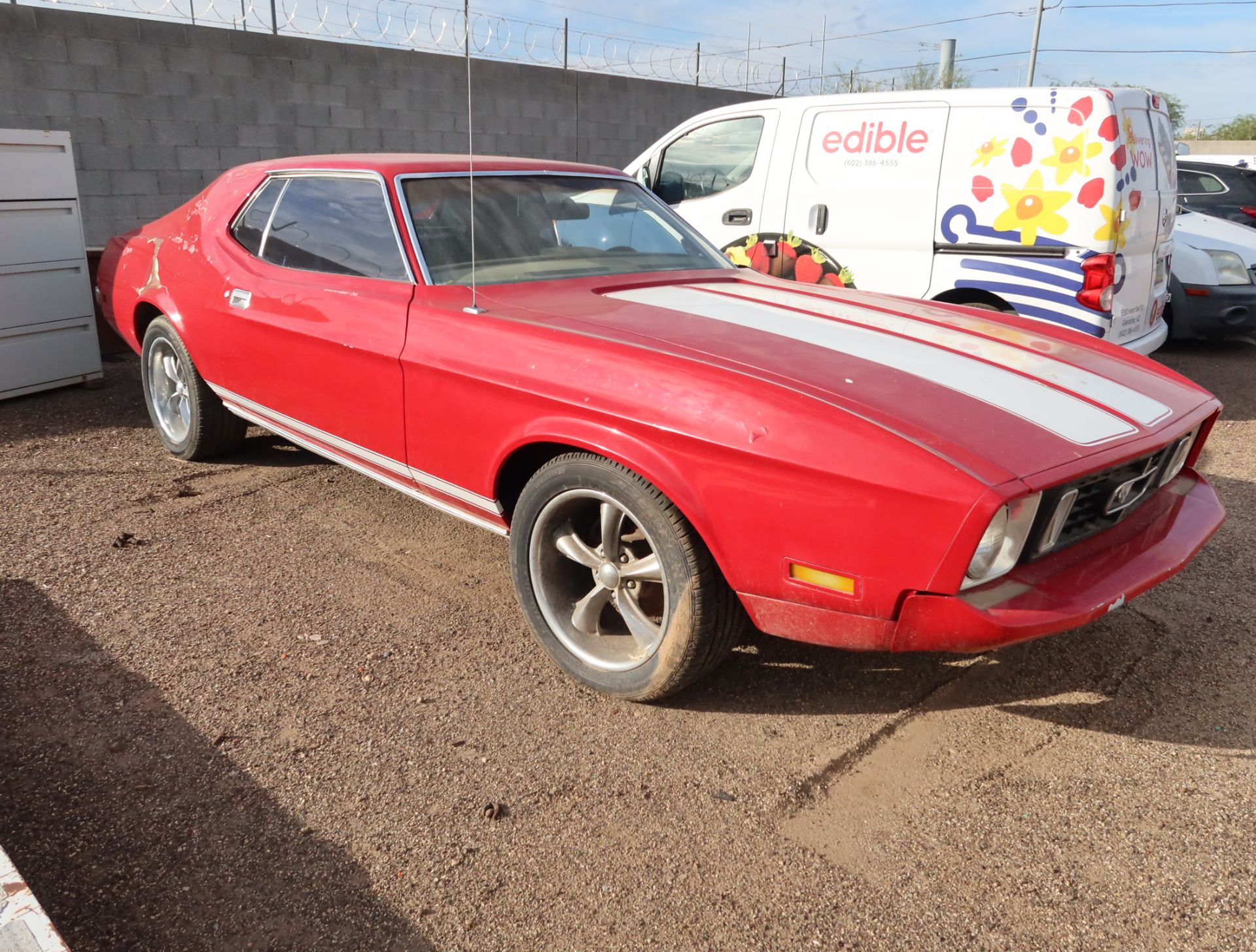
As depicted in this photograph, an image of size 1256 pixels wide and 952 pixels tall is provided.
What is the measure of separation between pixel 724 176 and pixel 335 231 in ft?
11.5

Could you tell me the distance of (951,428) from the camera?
2.29m

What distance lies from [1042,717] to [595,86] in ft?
41.8

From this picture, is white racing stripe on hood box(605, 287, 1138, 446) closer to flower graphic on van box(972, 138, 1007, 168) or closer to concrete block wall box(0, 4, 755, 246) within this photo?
flower graphic on van box(972, 138, 1007, 168)

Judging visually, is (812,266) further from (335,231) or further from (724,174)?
(335,231)

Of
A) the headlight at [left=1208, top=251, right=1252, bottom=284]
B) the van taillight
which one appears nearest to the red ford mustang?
the van taillight

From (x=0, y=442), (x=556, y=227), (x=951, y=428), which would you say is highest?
(x=556, y=227)

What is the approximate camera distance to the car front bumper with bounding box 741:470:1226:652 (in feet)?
7.30

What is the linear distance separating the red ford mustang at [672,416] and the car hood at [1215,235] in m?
5.43

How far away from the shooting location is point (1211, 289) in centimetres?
759

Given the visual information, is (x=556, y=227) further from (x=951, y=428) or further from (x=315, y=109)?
(x=315, y=109)

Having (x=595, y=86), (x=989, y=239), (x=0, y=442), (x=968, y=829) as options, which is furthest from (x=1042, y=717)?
(x=595, y=86)

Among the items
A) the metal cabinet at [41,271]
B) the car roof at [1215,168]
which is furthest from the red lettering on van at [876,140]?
the car roof at [1215,168]

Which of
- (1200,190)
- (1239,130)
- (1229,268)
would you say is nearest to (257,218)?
(1229,268)

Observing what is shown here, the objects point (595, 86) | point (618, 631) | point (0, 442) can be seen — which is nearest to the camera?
point (618, 631)
